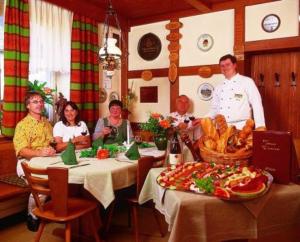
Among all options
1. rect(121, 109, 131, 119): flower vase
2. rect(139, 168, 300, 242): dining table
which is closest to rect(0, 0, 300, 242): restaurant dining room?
rect(139, 168, 300, 242): dining table

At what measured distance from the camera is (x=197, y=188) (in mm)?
1282

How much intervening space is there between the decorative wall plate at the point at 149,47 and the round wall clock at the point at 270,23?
1.60 m

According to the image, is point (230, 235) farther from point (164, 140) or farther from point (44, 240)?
point (44, 240)

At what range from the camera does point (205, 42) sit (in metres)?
4.37

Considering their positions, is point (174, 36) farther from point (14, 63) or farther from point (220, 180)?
point (220, 180)

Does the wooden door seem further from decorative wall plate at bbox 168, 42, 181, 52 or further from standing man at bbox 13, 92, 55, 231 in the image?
standing man at bbox 13, 92, 55, 231

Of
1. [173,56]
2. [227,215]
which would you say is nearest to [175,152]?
[227,215]

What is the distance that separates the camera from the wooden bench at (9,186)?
2.74 m

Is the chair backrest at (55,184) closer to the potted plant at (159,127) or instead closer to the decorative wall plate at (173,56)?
the potted plant at (159,127)

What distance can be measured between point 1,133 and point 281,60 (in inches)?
139

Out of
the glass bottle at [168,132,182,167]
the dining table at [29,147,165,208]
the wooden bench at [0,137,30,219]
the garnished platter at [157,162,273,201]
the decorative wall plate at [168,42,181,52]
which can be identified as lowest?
the wooden bench at [0,137,30,219]

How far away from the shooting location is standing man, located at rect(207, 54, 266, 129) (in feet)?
11.0

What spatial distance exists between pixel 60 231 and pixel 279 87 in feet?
10.4

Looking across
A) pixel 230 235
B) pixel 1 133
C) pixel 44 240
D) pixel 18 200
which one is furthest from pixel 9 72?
pixel 230 235
